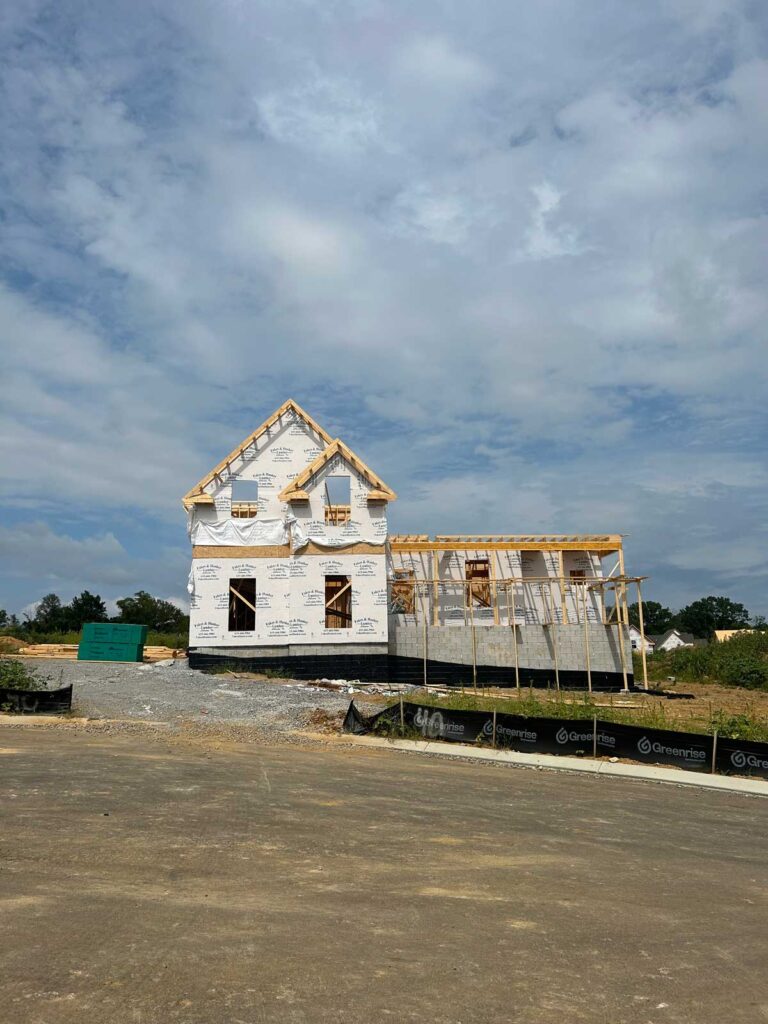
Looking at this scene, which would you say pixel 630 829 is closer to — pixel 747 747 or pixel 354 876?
pixel 354 876

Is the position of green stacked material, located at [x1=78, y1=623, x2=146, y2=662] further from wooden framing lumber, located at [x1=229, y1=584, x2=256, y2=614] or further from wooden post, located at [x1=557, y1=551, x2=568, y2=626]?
wooden post, located at [x1=557, y1=551, x2=568, y2=626]

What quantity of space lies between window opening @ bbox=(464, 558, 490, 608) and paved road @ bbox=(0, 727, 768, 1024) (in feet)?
77.6

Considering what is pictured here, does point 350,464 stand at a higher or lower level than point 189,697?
higher

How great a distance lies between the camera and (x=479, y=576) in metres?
38.2

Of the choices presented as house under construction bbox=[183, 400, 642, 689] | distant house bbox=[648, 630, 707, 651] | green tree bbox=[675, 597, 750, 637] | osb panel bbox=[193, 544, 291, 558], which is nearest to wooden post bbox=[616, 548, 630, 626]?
house under construction bbox=[183, 400, 642, 689]

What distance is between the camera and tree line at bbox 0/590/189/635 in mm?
74188

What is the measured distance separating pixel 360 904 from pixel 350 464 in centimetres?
2691

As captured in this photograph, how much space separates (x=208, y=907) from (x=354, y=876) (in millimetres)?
1858

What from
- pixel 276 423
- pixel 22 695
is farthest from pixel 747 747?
pixel 276 423

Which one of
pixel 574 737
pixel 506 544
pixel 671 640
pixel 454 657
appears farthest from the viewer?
pixel 671 640

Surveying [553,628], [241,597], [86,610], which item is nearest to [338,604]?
[241,597]

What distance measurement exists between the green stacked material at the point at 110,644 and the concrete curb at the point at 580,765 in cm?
1603

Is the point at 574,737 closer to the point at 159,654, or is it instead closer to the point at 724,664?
the point at 159,654

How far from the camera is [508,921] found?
707cm
